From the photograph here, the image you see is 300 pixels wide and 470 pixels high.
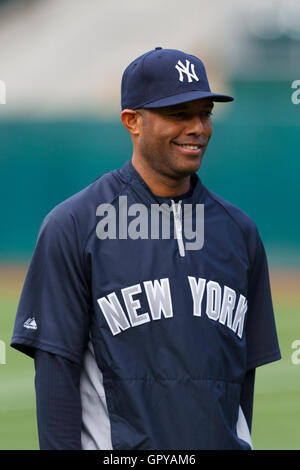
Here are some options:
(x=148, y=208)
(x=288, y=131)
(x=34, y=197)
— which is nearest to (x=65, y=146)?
(x=34, y=197)

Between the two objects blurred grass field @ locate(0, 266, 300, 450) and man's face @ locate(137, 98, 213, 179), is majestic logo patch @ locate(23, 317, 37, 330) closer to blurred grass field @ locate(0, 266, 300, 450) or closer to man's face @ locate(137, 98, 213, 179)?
man's face @ locate(137, 98, 213, 179)

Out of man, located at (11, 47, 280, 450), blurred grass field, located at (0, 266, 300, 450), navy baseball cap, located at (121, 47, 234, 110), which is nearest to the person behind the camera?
man, located at (11, 47, 280, 450)

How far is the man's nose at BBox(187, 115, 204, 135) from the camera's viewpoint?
90.7 inches

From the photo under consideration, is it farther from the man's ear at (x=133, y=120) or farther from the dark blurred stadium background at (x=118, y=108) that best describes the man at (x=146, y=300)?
the dark blurred stadium background at (x=118, y=108)

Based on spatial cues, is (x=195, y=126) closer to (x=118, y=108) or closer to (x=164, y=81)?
(x=164, y=81)

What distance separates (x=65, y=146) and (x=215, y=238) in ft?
35.2

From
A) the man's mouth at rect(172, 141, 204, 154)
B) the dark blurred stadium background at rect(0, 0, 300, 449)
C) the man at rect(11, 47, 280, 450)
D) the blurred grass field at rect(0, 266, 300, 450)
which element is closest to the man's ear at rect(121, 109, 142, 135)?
the man at rect(11, 47, 280, 450)

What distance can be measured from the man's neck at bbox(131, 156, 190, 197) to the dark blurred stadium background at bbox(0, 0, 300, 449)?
21.3 feet

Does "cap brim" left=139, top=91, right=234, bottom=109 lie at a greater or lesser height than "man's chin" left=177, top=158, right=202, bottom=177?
greater

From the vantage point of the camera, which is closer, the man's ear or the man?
the man

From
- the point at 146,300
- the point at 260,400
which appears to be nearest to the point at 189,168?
the point at 146,300

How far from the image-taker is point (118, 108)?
1377cm

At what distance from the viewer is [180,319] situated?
2266mm

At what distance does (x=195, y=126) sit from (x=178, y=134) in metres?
0.05
